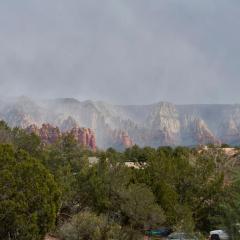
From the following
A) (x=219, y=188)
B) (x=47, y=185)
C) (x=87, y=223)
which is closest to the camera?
(x=47, y=185)

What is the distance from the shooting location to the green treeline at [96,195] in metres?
34.9

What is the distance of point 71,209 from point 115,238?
38.0ft

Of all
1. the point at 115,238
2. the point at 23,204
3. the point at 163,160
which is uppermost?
the point at 163,160

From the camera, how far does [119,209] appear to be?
49188 millimetres

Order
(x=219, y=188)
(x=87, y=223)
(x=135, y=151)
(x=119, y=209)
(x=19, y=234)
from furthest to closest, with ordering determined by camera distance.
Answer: (x=135, y=151)
(x=219, y=188)
(x=119, y=209)
(x=87, y=223)
(x=19, y=234)

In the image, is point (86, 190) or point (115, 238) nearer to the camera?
point (115, 238)

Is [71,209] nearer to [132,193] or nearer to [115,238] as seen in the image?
[132,193]

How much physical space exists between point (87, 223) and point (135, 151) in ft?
254

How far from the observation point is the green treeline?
34.9m

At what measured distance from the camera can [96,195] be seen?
48.8 metres

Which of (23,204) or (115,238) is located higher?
(23,204)

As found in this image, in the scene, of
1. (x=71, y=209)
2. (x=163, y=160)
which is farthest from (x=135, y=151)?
(x=71, y=209)

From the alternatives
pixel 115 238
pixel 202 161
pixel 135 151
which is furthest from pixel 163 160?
pixel 135 151

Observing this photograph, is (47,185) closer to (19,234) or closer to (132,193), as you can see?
(19,234)
